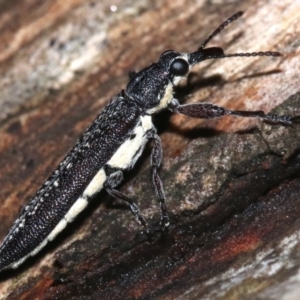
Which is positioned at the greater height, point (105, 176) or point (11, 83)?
point (11, 83)

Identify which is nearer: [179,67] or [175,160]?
[175,160]

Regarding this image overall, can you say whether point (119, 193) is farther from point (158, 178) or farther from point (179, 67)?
point (179, 67)

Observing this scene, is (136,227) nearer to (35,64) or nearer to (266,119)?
(266,119)

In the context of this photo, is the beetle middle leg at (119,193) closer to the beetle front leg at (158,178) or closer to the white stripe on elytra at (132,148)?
the white stripe on elytra at (132,148)

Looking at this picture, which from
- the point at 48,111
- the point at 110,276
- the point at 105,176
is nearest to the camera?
the point at 110,276

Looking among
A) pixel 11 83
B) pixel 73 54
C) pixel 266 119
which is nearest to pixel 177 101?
pixel 266 119

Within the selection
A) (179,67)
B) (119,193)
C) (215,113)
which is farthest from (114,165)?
(179,67)
